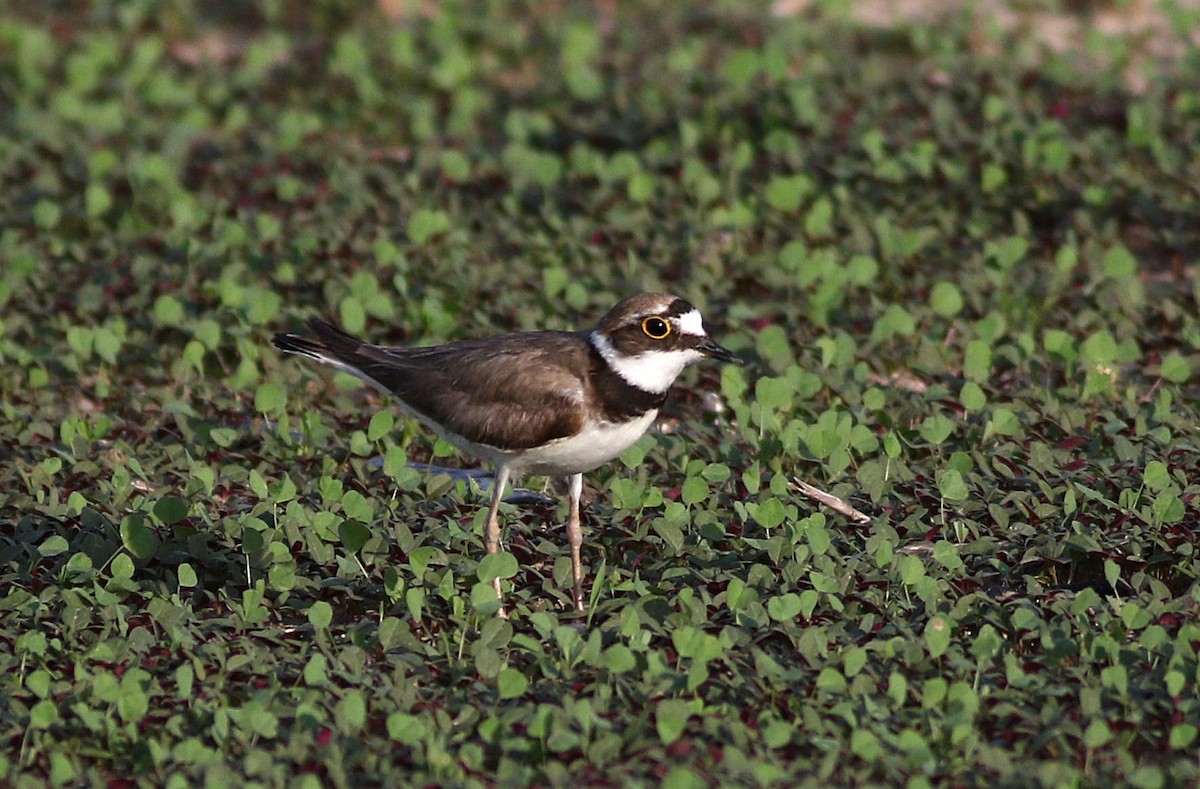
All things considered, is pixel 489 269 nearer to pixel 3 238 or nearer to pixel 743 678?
pixel 3 238

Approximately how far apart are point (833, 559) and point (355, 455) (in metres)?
2.46

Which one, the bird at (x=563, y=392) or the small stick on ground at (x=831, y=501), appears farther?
the small stick on ground at (x=831, y=501)

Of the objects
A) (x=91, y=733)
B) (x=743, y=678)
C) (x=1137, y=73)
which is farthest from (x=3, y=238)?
(x=1137, y=73)

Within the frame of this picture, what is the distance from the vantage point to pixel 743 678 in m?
6.43

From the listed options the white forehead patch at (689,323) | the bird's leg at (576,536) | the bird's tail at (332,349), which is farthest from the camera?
the bird's tail at (332,349)

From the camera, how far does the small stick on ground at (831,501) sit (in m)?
7.67

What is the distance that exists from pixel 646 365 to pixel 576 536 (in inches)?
29.5

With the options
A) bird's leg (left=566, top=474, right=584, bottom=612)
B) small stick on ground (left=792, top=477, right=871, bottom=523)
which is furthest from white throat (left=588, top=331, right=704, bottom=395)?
small stick on ground (left=792, top=477, right=871, bottom=523)

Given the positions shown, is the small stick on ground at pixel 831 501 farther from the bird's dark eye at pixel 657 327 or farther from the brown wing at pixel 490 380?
the brown wing at pixel 490 380

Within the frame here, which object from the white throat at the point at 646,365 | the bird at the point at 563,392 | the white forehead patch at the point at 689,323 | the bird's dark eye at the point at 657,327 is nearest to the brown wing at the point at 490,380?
the bird at the point at 563,392

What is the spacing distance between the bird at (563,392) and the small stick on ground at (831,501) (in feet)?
2.33

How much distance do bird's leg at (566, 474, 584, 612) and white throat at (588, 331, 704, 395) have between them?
0.53m

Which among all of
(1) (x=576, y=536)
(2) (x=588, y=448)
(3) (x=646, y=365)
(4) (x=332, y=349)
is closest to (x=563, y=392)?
(2) (x=588, y=448)

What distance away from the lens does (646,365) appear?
286 inches
